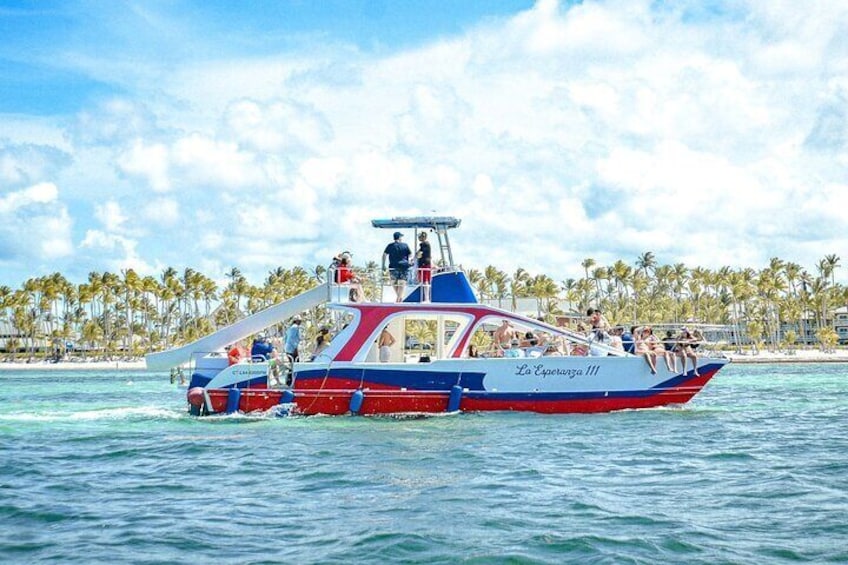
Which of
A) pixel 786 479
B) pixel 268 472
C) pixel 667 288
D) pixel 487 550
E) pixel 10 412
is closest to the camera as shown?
pixel 487 550

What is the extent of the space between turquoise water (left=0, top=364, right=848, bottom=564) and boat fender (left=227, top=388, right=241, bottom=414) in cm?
23

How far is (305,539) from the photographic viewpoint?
9.88 meters

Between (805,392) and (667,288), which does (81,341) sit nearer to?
(667,288)

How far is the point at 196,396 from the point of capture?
72.2 ft

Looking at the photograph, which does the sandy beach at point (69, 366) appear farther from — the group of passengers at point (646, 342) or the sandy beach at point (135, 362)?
the group of passengers at point (646, 342)

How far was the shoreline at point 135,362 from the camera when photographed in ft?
299

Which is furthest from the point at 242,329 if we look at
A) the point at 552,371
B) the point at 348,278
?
the point at 552,371

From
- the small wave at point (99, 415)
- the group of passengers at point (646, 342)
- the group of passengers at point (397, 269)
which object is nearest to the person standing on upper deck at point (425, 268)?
the group of passengers at point (397, 269)

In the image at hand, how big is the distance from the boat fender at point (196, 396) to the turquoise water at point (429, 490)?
65 centimetres

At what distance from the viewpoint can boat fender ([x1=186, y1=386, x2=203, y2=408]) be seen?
21969 millimetres

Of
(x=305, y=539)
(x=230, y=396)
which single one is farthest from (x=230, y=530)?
(x=230, y=396)

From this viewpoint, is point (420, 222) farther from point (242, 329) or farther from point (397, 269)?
point (242, 329)

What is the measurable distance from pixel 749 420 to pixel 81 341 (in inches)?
4215

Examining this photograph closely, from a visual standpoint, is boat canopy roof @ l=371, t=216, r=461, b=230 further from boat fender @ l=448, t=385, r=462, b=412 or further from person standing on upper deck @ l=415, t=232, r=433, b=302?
boat fender @ l=448, t=385, r=462, b=412
